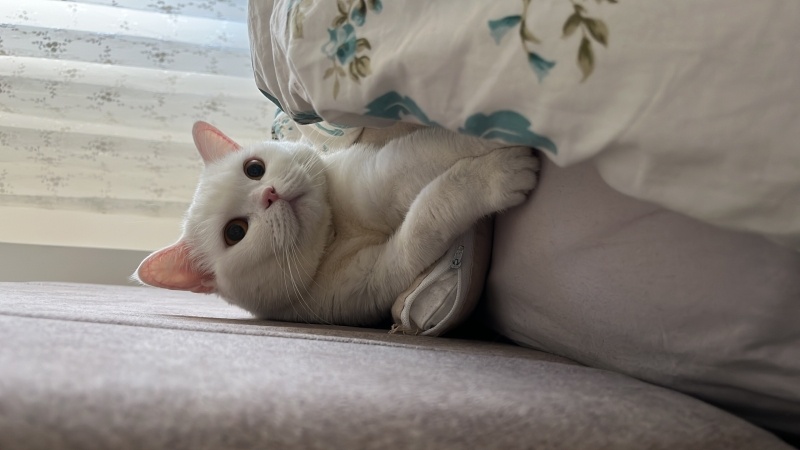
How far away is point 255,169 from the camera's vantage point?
1108mm

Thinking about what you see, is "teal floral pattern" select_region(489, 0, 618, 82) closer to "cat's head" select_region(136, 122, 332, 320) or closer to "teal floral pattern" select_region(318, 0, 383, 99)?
"teal floral pattern" select_region(318, 0, 383, 99)

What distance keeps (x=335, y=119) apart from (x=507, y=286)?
266 mm

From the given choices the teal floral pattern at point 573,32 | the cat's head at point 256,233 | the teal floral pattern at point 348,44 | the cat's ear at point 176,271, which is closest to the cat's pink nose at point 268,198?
the cat's head at point 256,233

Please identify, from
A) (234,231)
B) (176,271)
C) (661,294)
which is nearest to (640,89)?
(661,294)

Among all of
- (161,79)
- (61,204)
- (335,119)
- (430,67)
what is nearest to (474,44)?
(430,67)

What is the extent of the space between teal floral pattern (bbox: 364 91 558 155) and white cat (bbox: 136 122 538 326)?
0.14 meters

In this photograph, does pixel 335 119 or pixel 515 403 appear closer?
pixel 515 403

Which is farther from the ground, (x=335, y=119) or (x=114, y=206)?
(x=335, y=119)

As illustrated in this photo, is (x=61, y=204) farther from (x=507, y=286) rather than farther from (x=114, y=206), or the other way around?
(x=507, y=286)

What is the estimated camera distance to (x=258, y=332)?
695 mm

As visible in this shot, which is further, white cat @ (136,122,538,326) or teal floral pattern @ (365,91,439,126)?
white cat @ (136,122,538,326)

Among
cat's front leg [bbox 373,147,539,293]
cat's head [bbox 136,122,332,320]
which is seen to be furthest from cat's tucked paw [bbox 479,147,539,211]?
cat's head [bbox 136,122,332,320]

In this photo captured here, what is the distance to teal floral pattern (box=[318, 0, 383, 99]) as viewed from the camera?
615 mm

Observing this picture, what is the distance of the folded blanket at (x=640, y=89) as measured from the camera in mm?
423
